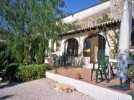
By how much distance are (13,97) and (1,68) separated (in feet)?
28.8

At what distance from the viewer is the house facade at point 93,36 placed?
17031 mm

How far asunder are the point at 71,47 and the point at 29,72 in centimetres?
727

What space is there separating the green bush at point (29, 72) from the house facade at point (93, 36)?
14.1 feet

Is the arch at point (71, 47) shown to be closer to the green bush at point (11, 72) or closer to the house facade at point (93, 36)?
the house facade at point (93, 36)

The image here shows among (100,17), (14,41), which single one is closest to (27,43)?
(14,41)

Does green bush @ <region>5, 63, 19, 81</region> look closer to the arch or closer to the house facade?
the house facade

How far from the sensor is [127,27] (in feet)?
32.5

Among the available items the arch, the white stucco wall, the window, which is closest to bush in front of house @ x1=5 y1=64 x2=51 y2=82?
the window

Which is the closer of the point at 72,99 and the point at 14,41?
the point at 72,99

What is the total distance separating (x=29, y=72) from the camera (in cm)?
1716

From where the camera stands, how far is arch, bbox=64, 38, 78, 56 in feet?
74.4

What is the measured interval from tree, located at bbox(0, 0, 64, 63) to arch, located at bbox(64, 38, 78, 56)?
4.41 meters

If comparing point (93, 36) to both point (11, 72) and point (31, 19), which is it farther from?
point (11, 72)

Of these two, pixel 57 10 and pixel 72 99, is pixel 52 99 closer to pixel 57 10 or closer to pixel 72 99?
pixel 72 99
